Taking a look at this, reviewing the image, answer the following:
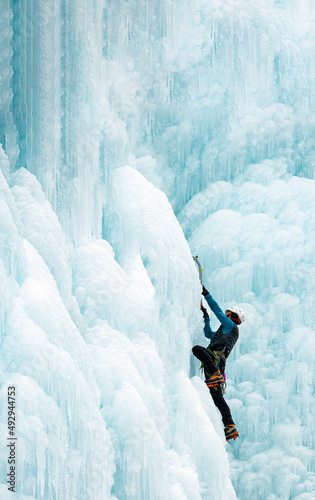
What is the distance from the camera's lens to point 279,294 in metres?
9.45

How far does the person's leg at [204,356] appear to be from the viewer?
705 cm

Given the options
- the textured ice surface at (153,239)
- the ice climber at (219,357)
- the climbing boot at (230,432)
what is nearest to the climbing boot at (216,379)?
the ice climber at (219,357)

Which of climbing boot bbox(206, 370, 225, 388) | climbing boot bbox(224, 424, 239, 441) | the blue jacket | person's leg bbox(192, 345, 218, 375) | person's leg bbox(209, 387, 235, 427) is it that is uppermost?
the blue jacket

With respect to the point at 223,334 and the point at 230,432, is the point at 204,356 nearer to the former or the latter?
the point at 223,334

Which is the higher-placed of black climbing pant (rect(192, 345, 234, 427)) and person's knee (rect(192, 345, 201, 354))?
person's knee (rect(192, 345, 201, 354))

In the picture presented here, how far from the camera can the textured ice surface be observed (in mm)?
4910

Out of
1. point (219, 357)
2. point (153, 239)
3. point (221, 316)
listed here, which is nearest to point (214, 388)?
point (219, 357)

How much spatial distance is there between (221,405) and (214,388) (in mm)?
190

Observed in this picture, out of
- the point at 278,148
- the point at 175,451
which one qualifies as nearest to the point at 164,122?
the point at 278,148

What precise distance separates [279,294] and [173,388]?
10.4 ft

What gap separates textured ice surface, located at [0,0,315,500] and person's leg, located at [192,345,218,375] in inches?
3.9

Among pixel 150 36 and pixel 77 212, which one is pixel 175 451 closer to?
pixel 77 212

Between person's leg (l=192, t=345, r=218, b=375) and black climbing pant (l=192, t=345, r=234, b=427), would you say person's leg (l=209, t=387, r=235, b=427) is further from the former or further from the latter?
person's leg (l=192, t=345, r=218, b=375)

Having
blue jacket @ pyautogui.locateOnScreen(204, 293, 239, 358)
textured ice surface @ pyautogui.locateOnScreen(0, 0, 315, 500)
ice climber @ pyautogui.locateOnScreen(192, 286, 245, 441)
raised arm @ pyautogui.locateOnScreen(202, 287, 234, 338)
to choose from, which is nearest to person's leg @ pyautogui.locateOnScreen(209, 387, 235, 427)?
ice climber @ pyautogui.locateOnScreen(192, 286, 245, 441)
